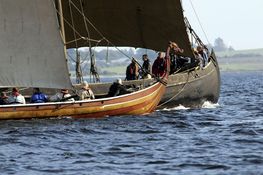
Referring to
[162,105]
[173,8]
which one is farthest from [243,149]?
[173,8]

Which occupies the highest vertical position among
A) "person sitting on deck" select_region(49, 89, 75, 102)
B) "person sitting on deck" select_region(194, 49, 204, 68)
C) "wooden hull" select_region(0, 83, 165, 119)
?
"person sitting on deck" select_region(194, 49, 204, 68)

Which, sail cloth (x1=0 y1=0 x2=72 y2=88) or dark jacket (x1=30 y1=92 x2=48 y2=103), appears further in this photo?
dark jacket (x1=30 y1=92 x2=48 y2=103)

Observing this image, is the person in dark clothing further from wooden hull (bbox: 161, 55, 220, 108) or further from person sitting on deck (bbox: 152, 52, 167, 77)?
wooden hull (bbox: 161, 55, 220, 108)

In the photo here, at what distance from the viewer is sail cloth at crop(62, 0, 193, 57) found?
127ft

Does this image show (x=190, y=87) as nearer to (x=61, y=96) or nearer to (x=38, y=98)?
(x=61, y=96)

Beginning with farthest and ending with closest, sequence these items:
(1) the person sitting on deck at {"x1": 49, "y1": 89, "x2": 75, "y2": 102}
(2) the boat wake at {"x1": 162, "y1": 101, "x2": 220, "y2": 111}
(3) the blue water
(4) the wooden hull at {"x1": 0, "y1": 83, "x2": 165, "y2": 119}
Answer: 1. (2) the boat wake at {"x1": 162, "y1": 101, "x2": 220, "y2": 111}
2. (1) the person sitting on deck at {"x1": 49, "y1": 89, "x2": 75, "y2": 102}
3. (4) the wooden hull at {"x1": 0, "y1": 83, "x2": 165, "y2": 119}
4. (3) the blue water

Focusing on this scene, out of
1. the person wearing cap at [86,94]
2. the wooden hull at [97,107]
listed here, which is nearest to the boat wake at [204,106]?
the wooden hull at [97,107]

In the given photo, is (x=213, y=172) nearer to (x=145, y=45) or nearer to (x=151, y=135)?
(x=151, y=135)

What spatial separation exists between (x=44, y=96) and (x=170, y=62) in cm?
869

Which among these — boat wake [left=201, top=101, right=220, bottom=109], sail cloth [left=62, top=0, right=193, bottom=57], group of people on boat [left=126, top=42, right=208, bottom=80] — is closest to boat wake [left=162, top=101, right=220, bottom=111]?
boat wake [left=201, top=101, right=220, bottom=109]

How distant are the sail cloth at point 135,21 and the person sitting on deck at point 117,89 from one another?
6579mm

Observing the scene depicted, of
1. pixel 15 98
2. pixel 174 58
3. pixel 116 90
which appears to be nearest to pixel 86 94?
pixel 116 90

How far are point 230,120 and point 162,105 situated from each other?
4.98 meters

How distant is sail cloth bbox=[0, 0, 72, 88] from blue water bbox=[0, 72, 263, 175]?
157 centimetres
